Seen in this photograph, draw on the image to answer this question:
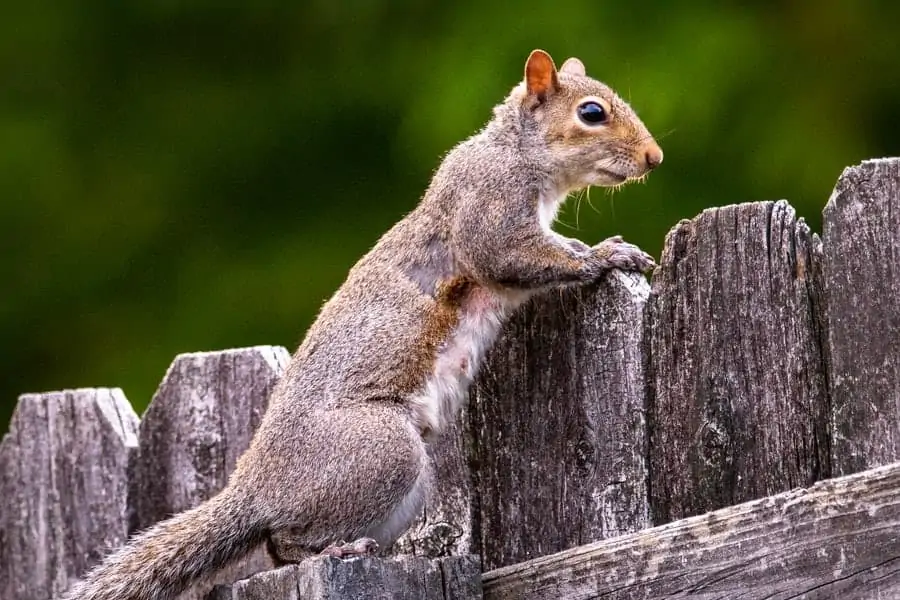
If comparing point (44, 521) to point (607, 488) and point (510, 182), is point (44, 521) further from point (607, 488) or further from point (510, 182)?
point (607, 488)

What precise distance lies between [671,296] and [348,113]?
2.94 metres

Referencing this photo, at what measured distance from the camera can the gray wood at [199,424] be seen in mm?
3178

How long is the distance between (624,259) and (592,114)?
2.76 feet

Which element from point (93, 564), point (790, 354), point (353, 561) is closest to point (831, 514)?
point (790, 354)

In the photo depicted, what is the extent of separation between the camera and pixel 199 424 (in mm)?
3230

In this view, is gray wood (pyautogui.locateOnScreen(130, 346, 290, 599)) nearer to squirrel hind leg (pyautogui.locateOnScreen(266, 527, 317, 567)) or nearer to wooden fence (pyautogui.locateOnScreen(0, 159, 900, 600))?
wooden fence (pyautogui.locateOnScreen(0, 159, 900, 600))

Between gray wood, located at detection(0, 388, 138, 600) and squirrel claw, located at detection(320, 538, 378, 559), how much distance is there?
3.51 ft

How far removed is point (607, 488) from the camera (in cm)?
238

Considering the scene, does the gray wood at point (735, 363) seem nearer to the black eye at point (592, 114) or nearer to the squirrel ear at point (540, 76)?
the black eye at point (592, 114)

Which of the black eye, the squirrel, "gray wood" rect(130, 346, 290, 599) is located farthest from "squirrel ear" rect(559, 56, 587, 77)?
"gray wood" rect(130, 346, 290, 599)

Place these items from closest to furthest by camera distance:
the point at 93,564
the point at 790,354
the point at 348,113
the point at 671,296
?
the point at 790,354 → the point at 671,296 → the point at 93,564 → the point at 348,113

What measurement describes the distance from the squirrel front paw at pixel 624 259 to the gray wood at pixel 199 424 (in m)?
0.85

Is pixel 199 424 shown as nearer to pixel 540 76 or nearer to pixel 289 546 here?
pixel 289 546

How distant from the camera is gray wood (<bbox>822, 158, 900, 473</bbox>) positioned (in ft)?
6.63
